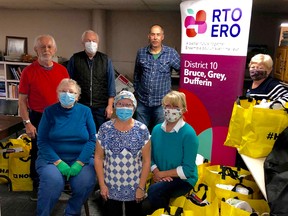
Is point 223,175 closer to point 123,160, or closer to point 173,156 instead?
point 173,156

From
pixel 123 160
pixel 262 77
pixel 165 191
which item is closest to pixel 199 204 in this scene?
pixel 165 191

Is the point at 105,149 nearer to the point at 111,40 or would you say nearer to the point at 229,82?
the point at 229,82

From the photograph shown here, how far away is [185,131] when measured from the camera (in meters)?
1.95

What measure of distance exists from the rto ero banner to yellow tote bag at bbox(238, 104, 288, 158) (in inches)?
42.4

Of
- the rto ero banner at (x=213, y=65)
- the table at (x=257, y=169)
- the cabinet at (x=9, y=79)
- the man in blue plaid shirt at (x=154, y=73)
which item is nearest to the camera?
the table at (x=257, y=169)

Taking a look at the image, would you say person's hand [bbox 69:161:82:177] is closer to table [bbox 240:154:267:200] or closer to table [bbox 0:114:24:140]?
table [bbox 0:114:24:140]

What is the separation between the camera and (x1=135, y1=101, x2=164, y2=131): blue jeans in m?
3.02

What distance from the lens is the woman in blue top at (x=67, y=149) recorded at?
2.01 m

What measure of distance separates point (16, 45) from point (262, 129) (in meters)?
4.89

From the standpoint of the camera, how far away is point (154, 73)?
294cm

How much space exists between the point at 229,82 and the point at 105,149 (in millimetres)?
1471

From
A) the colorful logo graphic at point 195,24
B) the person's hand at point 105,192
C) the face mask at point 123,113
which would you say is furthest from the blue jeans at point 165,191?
the colorful logo graphic at point 195,24

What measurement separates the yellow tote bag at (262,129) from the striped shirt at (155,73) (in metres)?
1.34

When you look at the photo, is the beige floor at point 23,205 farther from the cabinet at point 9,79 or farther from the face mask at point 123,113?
the cabinet at point 9,79
